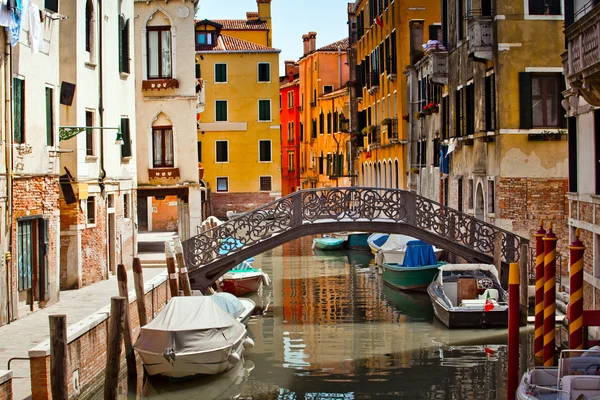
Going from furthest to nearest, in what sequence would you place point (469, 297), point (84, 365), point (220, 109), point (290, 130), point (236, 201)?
1. point (290, 130)
2. point (236, 201)
3. point (220, 109)
4. point (469, 297)
5. point (84, 365)

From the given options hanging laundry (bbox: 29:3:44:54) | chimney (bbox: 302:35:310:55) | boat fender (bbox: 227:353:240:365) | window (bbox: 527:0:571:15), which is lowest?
boat fender (bbox: 227:353:240:365)

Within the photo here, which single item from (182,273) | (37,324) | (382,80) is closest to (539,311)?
(37,324)

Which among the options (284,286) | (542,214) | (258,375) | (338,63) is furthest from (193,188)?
(338,63)

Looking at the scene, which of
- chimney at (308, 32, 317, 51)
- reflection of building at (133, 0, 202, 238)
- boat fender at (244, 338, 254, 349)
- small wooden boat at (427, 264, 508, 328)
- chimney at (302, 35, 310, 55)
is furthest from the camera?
chimney at (302, 35, 310, 55)

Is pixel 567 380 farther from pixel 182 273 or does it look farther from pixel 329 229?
pixel 329 229

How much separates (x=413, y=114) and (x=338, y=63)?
78.6 ft

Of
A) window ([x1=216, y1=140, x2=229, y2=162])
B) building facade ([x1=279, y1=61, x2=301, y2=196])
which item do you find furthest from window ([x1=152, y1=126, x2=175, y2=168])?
building facade ([x1=279, y1=61, x2=301, y2=196])

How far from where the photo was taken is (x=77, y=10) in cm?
2044

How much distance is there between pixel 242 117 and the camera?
157 ft

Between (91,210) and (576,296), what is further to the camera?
(91,210)

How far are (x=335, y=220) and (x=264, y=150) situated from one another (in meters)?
27.3

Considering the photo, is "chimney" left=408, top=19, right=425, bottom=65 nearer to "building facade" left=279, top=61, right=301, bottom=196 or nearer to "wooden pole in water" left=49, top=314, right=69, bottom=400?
"wooden pole in water" left=49, top=314, right=69, bottom=400

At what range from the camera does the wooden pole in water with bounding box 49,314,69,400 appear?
430 inches

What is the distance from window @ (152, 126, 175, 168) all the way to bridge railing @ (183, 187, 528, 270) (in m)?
9.12
